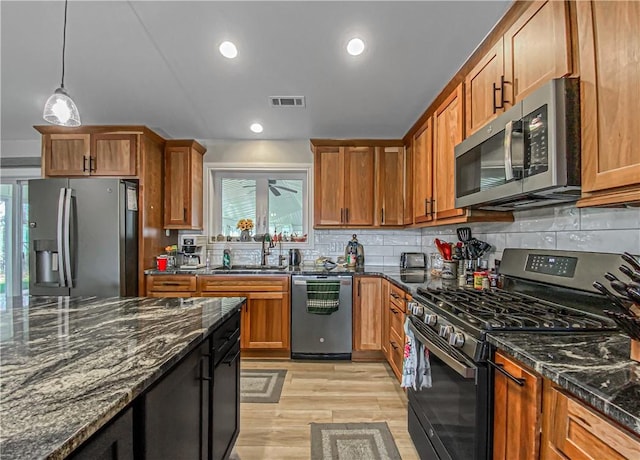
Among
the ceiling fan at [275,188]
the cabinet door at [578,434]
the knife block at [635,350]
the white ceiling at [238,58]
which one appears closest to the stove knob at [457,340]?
the cabinet door at [578,434]

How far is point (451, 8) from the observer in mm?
1914

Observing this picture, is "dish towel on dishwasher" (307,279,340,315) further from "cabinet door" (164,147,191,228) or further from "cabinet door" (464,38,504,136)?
"cabinet door" (464,38,504,136)

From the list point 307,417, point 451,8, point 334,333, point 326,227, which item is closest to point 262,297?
point 334,333

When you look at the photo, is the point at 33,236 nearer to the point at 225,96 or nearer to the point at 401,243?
the point at 225,96

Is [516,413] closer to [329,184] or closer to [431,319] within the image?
[431,319]

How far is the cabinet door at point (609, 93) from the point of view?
3.23 ft

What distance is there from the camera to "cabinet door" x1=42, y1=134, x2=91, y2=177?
3322 mm

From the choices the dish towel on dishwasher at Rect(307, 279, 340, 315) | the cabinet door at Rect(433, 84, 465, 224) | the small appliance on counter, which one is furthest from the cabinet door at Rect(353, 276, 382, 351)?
the cabinet door at Rect(433, 84, 465, 224)

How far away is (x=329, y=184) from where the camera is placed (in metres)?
3.69

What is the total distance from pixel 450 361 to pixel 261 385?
193 centimetres

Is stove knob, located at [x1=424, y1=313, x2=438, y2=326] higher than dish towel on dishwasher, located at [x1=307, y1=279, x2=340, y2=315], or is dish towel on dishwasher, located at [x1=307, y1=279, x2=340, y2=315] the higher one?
stove knob, located at [x1=424, y1=313, x2=438, y2=326]

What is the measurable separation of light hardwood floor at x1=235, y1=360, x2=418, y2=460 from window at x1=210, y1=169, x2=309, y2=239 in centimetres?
162

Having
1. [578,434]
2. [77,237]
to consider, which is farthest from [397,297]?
[77,237]

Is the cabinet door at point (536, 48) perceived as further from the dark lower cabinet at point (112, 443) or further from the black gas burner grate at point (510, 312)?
the dark lower cabinet at point (112, 443)
